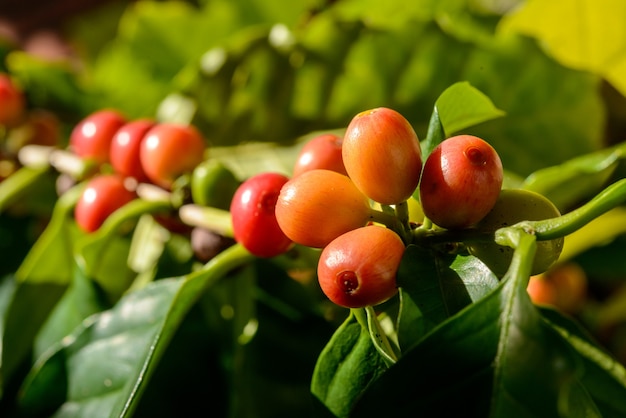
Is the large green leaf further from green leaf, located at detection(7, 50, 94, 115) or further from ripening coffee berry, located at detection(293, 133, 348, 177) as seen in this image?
green leaf, located at detection(7, 50, 94, 115)

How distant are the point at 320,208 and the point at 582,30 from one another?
498 millimetres

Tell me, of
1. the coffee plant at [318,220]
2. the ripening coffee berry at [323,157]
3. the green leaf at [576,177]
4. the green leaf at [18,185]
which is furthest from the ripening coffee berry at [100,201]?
the green leaf at [576,177]

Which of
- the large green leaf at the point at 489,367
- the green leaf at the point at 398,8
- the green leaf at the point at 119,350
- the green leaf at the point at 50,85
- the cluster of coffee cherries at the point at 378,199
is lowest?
the green leaf at the point at 50,85

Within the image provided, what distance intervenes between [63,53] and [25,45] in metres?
0.11

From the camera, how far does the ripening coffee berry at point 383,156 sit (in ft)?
1.13

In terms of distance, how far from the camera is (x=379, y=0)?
0.77m

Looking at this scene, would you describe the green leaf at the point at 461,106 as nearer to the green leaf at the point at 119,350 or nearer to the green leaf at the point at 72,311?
the green leaf at the point at 119,350

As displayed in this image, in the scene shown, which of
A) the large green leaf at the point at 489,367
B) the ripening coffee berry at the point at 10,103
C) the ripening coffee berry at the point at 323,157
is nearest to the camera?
the large green leaf at the point at 489,367

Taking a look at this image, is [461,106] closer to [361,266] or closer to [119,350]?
[361,266]

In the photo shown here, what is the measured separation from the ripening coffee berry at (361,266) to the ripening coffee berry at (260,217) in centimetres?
8

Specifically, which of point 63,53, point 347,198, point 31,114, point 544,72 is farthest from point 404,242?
point 63,53

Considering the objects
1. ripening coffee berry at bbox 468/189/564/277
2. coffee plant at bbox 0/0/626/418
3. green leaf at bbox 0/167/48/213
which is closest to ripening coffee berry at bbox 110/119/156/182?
coffee plant at bbox 0/0/626/418

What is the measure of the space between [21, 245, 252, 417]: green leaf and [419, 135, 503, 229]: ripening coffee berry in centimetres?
16

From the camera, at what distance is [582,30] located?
723 millimetres
